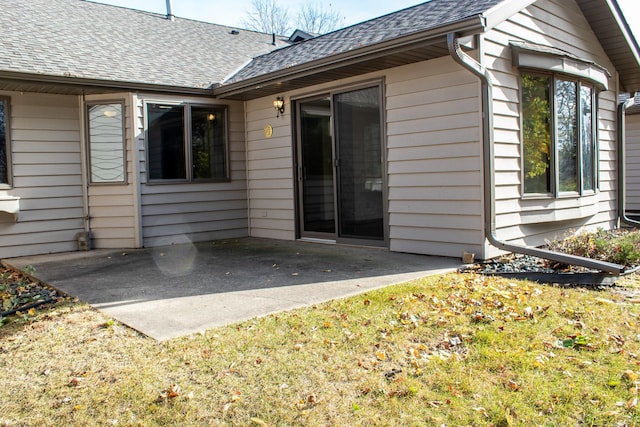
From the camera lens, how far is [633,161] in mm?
11461

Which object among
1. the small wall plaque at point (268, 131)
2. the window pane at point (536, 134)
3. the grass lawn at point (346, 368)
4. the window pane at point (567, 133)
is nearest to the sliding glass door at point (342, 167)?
the small wall plaque at point (268, 131)

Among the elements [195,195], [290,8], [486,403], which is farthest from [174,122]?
[290,8]

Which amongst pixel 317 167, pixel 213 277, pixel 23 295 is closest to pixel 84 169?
pixel 23 295

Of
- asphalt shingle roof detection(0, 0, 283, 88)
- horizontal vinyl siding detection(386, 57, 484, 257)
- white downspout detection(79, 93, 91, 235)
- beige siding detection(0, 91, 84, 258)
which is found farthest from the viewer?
white downspout detection(79, 93, 91, 235)

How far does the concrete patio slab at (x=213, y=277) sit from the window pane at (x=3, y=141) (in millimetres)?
1108

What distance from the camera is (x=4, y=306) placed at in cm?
429

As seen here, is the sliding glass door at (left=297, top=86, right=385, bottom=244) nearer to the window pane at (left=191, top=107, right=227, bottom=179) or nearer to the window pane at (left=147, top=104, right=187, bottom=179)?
the window pane at (left=191, top=107, right=227, bottom=179)

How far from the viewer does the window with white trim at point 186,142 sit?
305 inches

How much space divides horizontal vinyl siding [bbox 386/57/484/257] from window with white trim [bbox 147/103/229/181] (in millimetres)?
3177

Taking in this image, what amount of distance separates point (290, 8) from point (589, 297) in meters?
26.2

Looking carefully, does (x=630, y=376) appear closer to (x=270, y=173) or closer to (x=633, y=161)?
(x=270, y=173)

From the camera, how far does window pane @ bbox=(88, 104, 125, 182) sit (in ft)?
24.7

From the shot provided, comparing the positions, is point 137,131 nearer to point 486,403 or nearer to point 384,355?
point 384,355

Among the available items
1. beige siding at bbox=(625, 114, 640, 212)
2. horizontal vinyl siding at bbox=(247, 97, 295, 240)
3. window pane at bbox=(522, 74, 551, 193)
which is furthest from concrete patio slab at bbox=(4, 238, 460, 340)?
beige siding at bbox=(625, 114, 640, 212)
